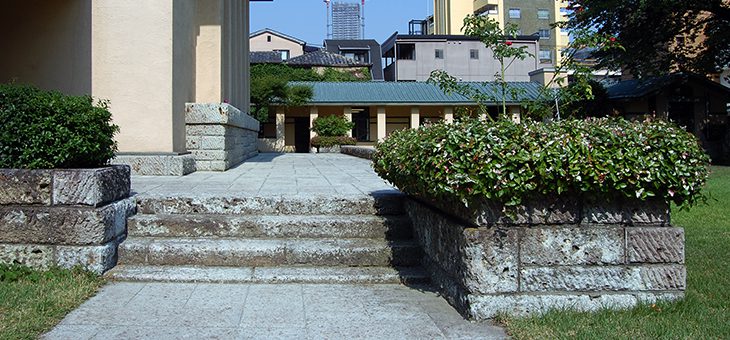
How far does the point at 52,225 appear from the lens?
4555mm

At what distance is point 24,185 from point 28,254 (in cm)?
53

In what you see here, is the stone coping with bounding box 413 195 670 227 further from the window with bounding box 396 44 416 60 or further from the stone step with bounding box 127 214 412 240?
the window with bounding box 396 44 416 60

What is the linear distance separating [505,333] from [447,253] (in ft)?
2.58

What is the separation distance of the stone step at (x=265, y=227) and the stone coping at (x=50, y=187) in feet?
2.33

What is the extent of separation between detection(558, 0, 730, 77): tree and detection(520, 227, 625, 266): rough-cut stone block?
61.8 feet

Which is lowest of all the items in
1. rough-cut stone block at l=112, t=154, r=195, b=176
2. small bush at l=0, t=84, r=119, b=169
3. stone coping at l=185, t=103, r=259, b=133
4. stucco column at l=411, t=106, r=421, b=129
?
rough-cut stone block at l=112, t=154, r=195, b=176

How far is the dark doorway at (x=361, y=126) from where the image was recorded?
33.9m

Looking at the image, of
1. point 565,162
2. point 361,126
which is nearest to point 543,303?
point 565,162

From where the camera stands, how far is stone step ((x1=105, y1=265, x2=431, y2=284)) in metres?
4.61

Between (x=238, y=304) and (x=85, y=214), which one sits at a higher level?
(x=85, y=214)

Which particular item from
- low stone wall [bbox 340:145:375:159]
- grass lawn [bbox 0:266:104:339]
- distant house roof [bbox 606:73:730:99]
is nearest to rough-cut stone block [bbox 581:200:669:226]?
grass lawn [bbox 0:266:104:339]

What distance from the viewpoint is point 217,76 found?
1155 centimetres

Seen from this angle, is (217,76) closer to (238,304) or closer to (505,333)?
(238,304)

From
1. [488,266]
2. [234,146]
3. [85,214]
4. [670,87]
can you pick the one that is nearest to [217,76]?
[234,146]
